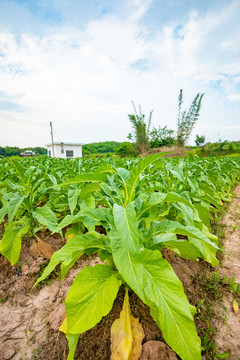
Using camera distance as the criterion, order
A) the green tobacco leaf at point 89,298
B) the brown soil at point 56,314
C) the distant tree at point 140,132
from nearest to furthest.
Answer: the green tobacco leaf at point 89,298 < the brown soil at point 56,314 < the distant tree at point 140,132

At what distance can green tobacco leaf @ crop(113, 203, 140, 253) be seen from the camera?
30.3 inches

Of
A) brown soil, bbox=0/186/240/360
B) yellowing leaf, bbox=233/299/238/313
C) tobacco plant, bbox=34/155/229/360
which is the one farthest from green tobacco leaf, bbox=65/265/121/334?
yellowing leaf, bbox=233/299/238/313

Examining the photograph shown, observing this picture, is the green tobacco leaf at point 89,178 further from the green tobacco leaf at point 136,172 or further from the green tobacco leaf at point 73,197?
the green tobacco leaf at point 73,197

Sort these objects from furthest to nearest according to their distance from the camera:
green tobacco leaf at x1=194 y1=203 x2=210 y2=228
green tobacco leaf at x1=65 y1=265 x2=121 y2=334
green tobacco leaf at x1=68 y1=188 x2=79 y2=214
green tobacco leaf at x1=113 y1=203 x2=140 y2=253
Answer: green tobacco leaf at x1=194 y1=203 x2=210 y2=228, green tobacco leaf at x1=68 y1=188 x2=79 y2=214, green tobacco leaf at x1=65 y1=265 x2=121 y2=334, green tobacco leaf at x1=113 y1=203 x2=140 y2=253

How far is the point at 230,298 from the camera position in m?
1.75

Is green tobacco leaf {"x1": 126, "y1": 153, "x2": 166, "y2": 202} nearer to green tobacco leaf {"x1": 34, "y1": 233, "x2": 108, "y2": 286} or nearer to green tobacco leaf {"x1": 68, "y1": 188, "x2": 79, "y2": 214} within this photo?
green tobacco leaf {"x1": 34, "y1": 233, "x2": 108, "y2": 286}

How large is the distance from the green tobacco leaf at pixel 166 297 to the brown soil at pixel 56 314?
1.59 feet

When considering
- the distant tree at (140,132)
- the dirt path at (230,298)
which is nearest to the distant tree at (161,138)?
the distant tree at (140,132)

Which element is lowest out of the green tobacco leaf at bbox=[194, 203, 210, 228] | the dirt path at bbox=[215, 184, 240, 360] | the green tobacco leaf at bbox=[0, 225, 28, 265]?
the dirt path at bbox=[215, 184, 240, 360]

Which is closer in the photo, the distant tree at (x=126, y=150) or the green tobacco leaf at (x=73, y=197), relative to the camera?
the green tobacco leaf at (x=73, y=197)

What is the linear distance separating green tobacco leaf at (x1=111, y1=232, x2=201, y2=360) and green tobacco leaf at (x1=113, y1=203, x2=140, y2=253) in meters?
0.06

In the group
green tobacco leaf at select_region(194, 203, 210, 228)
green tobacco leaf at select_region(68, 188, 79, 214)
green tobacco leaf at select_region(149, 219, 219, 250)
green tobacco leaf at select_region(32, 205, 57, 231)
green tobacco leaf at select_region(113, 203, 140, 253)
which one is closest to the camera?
green tobacco leaf at select_region(113, 203, 140, 253)

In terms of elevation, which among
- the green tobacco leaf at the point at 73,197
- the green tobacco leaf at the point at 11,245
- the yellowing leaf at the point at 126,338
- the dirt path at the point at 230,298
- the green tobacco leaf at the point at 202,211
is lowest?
the dirt path at the point at 230,298

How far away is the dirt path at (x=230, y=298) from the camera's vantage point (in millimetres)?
1355
